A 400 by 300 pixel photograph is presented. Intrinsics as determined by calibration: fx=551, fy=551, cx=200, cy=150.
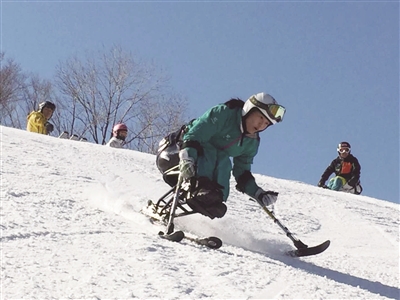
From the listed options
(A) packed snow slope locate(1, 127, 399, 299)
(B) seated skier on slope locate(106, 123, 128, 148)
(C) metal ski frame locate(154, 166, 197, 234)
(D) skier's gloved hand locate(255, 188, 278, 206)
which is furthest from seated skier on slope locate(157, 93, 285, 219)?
(B) seated skier on slope locate(106, 123, 128, 148)

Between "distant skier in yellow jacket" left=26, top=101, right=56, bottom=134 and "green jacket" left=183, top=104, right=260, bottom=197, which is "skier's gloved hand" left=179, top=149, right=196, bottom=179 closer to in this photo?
"green jacket" left=183, top=104, right=260, bottom=197

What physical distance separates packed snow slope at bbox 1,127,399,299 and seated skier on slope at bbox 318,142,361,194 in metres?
4.28

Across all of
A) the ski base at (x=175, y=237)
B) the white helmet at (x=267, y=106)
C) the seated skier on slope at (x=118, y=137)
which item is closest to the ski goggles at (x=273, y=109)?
the white helmet at (x=267, y=106)

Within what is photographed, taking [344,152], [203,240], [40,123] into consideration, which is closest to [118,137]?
[40,123]

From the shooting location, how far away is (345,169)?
41.0 feet

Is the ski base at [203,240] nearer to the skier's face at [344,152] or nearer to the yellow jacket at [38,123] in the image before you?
the yellow jacket at [38,123]

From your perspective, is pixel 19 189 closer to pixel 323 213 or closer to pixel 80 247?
pixel 80 247

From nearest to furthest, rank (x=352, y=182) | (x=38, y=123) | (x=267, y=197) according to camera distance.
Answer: (x=267, y=197) < (x=38, y=123) < (x=352, y=182)

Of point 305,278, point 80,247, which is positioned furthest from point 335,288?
point 80,247

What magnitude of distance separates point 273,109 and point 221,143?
567mm

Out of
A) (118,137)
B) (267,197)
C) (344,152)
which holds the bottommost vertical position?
(267,197)

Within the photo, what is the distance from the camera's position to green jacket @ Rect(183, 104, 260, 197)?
443 centimetres

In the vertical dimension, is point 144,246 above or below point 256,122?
below

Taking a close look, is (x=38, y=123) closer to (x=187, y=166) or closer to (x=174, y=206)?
(x=174, y=206)
